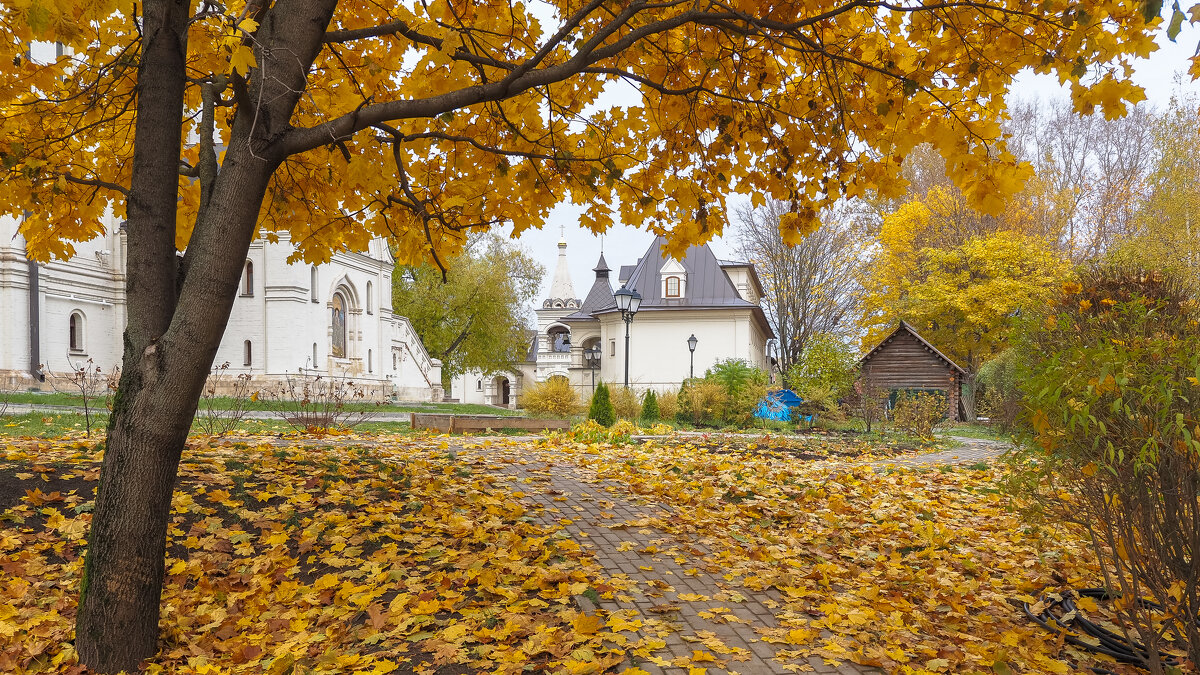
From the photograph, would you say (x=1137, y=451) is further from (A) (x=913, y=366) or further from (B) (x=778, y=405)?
(A) (x=913, y=366)

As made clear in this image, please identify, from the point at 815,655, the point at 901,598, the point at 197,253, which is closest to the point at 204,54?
the point at 197,253

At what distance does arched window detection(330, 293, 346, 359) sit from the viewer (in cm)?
3550

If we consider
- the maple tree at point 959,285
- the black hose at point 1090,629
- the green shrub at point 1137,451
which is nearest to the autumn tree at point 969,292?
the maple tree at point 959,285

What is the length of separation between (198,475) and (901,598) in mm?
5546

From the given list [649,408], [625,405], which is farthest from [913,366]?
[625,405]

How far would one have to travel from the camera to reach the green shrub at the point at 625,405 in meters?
19.7

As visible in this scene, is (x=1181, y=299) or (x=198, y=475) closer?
(x=198, y=475)

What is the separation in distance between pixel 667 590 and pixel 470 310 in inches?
1592

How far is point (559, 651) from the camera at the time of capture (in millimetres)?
3396

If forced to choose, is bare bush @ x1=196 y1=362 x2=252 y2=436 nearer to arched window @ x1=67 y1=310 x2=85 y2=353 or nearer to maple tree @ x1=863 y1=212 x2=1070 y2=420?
arched window @ x1=67 y1=310 x2=85 y2=353

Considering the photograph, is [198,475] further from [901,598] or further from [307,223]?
[901,598]

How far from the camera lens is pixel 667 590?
434cm

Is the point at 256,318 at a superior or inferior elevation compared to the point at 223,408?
superior

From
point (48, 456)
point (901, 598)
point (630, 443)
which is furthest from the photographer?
point (630, 443)
